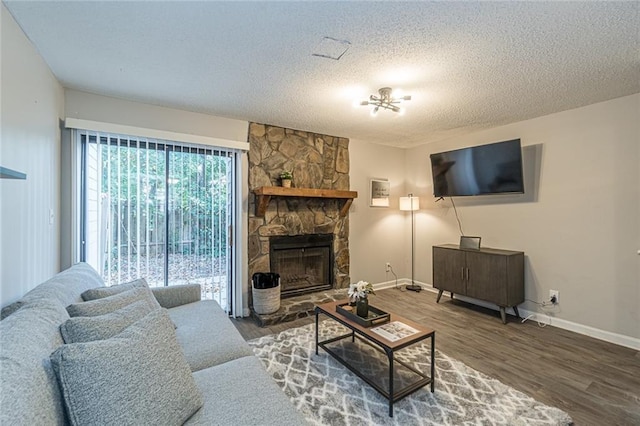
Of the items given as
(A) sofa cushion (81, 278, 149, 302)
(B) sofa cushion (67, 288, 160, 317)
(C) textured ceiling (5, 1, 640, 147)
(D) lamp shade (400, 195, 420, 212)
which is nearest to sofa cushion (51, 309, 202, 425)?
(B) sofa cushion (67, 288, 160, 317)

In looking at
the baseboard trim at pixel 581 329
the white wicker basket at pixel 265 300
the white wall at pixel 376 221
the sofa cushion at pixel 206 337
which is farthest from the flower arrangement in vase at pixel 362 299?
the baseboard trim at pixel 581 329

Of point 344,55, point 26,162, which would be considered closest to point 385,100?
point 344,55

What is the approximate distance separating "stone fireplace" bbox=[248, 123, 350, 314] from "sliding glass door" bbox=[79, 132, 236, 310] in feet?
1.22

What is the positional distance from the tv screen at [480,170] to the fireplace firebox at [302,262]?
5.95 ft

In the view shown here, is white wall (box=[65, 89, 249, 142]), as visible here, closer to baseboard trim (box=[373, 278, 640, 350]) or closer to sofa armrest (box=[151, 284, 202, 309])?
sofa armrest (box=[151, 284, 202, 309])

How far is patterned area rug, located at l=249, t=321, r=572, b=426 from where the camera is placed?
177cm

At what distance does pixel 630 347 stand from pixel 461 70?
9.94ft

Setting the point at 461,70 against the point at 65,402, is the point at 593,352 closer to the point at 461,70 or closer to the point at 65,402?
the point at 461,70

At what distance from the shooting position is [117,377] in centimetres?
99

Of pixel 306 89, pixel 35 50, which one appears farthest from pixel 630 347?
pixel 35 50

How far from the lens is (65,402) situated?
2.93 ft

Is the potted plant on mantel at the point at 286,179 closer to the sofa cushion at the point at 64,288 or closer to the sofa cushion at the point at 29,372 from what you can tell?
the sofa cushion at the point at 64,288

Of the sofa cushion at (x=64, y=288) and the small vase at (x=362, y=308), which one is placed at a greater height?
the sofa cushion at (x=64, y=288)

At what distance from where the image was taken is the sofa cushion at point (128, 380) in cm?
91
